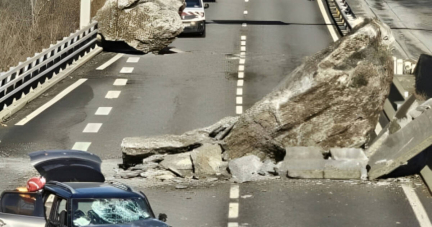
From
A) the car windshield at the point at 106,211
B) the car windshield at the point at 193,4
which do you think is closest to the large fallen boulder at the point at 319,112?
the car windshield at the point at 106,211

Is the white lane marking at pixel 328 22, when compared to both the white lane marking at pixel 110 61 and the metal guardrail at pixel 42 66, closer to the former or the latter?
the white lane marking at pixel 110 61

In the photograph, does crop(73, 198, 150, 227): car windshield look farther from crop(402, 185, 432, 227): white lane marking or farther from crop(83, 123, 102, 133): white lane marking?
crop(83, 123, 102, 133): white lane marking

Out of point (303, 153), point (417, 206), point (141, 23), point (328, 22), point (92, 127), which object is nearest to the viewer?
point (417, 206)

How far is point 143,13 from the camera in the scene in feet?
120

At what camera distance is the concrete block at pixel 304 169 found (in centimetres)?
1969

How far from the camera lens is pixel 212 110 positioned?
2697 cm

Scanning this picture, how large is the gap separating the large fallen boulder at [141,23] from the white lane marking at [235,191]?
1736 centimetres

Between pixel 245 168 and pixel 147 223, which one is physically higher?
pixel 147 223

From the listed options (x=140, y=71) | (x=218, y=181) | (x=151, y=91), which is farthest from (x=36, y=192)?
(x=140, y=71)

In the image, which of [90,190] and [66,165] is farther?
[66,165]

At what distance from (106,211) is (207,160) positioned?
Result: 7860 millimetres

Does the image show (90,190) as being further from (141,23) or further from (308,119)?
→ (141,23)

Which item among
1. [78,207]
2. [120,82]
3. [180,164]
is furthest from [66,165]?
[120,82]

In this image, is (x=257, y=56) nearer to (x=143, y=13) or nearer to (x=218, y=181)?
(x=143, y=13)
